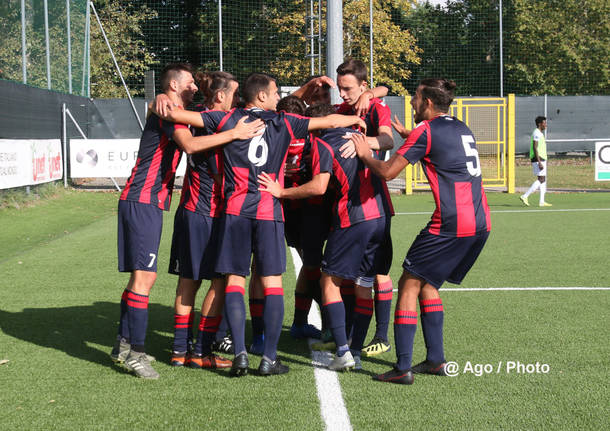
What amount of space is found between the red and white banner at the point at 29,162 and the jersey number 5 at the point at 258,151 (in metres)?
10.8

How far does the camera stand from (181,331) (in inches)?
205

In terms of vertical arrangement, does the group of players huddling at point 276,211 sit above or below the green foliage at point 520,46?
below

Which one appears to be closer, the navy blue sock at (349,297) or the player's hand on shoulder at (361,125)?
the player's hand on shoulder at (361,125)

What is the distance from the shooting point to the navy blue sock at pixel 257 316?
5766mm

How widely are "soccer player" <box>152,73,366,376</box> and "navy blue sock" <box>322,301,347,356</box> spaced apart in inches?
13.8

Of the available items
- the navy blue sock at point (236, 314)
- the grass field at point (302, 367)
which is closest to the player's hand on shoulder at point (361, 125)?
the navy blue sock at point (236, 314)

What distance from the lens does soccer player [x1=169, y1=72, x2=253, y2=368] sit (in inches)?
201

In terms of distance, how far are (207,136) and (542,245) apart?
727 cm

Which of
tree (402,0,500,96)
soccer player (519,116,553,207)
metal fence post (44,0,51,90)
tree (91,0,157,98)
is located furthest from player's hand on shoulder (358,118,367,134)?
tree (91,0,157,98)

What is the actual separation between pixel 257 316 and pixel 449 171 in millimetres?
2006

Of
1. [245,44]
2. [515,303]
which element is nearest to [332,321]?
[515,303]

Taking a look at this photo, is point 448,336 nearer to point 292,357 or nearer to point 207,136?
point 292,357

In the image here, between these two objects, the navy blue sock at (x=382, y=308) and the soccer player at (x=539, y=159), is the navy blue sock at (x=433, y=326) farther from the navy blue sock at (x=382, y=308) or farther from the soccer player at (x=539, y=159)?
the soccer player at (x=539, y=159)

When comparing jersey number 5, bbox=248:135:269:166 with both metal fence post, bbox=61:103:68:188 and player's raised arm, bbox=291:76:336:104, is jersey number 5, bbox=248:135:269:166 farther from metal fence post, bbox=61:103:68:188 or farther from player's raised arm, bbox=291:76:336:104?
metal fence post, bbox=61:103:68:188
